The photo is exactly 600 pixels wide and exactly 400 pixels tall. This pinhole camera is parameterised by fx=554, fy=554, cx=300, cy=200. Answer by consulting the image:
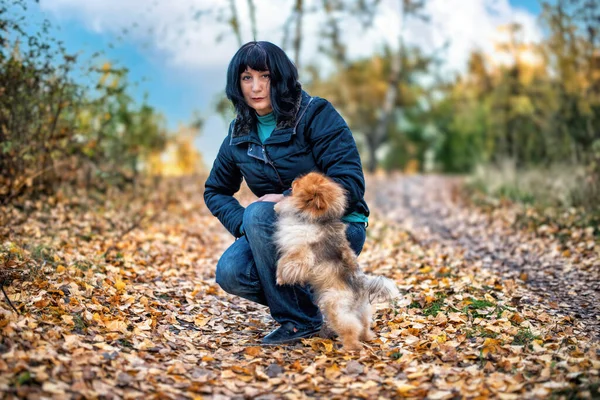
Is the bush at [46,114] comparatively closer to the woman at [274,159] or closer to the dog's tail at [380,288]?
the woman at [274,159]

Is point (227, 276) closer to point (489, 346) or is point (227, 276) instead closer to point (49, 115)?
point (489, 346)

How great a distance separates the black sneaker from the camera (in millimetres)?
4195

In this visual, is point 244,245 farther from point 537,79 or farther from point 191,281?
point 537,79

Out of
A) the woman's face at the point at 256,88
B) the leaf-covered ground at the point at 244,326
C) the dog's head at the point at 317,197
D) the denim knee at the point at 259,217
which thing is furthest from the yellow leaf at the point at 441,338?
the woman's face at the point at 256,88

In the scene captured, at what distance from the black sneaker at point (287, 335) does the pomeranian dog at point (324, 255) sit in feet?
1.41

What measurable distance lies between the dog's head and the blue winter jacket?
21 cm

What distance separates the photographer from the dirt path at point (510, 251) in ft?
17.4

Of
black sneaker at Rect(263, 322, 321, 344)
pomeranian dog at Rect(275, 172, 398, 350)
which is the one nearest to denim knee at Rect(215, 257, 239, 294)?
black sneaker at Rect(263, 322, 321, 344)

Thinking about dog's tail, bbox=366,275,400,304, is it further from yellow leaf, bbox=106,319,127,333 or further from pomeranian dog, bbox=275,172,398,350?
yellow leaf, bbox=106,319,127,333

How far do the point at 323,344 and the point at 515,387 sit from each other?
1.40 m

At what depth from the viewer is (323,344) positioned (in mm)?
4137

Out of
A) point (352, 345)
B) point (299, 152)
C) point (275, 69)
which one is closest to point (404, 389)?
point (352, 345)

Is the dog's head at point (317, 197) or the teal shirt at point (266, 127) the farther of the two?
the teal shirt at point (266, 127)

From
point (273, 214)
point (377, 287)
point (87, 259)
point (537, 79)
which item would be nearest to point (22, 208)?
point (87, 259)
